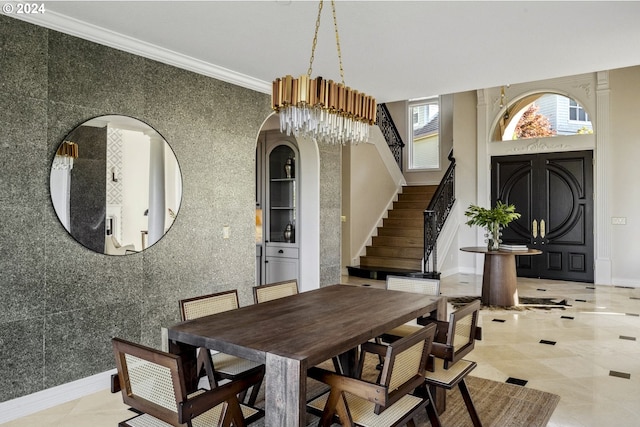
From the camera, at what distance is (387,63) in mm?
4152

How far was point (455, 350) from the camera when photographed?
100 inches

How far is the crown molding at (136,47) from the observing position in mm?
3086

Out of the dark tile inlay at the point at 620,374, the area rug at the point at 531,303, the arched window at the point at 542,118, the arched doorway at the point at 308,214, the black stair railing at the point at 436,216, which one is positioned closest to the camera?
the dark tile inlay at the point at 620,374

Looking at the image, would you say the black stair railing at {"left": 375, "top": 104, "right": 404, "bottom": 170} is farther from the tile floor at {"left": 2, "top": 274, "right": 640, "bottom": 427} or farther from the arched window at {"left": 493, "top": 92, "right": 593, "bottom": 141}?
the tile floor at {"left": 2, "top": 274, "right": 640, "bottom": 427}

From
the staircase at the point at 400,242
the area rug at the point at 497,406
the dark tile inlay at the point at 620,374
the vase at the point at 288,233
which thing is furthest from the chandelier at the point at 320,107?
the staircase at the point at 400,242

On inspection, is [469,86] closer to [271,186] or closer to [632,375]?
[271,186]

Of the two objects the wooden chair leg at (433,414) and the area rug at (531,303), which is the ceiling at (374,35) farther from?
the area rug at (531,303)

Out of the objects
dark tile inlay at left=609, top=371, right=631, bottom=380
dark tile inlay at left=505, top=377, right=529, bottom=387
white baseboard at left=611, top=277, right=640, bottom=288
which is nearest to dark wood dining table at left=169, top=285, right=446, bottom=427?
dark tile inlay at left=505, top=377, right=529, bottom=387

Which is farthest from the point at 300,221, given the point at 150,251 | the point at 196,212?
the point at 150,251

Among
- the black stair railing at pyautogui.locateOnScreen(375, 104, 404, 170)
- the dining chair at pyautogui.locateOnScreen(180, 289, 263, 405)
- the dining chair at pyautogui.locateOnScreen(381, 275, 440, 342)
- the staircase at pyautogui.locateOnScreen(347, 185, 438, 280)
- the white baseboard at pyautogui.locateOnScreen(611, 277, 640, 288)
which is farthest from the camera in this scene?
the black stair railing at pyautogui.locateOnScreen(375, 104, 404, 170)

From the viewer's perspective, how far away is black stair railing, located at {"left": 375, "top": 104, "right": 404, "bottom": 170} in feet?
34.1

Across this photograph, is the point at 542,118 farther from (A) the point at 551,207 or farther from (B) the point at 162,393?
(B) the point at 162,393

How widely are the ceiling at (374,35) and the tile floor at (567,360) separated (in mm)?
2633

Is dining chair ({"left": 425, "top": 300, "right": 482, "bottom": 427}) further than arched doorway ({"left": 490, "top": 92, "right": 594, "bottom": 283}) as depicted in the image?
No
